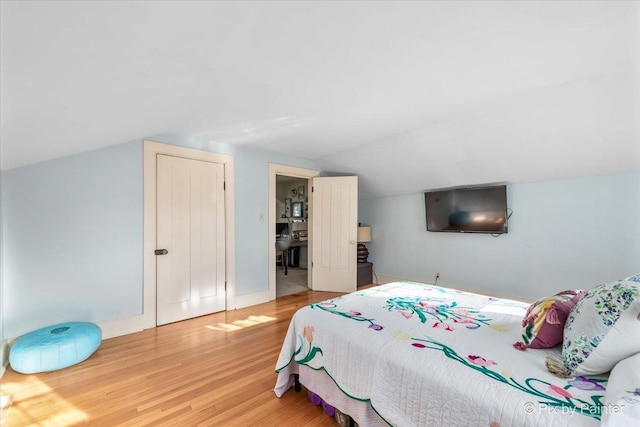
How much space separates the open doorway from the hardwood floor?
11.0 feet

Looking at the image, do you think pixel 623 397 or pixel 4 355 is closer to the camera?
pixel 623 397

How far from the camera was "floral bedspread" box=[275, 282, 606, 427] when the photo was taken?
3.15 ft

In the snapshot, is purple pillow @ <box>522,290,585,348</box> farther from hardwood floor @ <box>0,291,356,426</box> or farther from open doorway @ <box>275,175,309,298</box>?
open doorway @ <box>275,175,309,298</box>

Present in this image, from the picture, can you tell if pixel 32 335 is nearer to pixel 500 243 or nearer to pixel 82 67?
pixel 82 67

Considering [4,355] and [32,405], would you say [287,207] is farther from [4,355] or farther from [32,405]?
[32,405]

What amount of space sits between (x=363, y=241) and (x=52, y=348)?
399cm

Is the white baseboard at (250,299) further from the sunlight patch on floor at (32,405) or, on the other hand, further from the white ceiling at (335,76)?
the white ceiling at (335,76)

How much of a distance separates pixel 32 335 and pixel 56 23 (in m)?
2.68

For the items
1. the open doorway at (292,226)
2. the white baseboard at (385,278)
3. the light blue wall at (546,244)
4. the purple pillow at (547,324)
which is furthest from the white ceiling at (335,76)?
the open doorway at (292,226)

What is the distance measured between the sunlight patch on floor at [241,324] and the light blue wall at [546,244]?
2.72 m

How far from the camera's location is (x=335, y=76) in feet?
5.94

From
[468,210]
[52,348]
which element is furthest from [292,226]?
[52,348]

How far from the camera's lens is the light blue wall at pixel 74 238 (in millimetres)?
2322

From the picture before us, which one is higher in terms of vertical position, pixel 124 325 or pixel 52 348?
pixel 52 348
